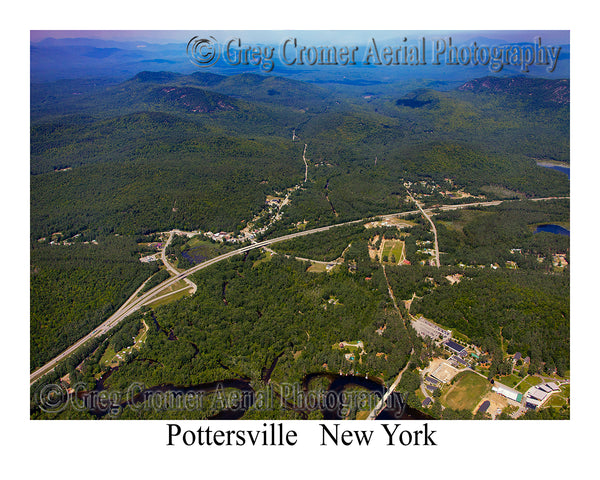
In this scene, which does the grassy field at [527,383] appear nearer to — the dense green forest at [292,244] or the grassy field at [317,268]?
the dense green forest at [292,244]

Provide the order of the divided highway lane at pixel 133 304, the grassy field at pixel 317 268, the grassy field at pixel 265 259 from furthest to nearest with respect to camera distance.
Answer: the grassy field at pixel 265 259 < the grassy field at pixel 317 268 < the divided highway lane at pixel 133 304

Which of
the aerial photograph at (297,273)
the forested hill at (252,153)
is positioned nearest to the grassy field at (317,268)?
the aerial photograph at (297,273)

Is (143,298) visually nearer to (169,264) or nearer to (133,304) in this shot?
(133,304)

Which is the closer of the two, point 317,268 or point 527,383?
point 527,383

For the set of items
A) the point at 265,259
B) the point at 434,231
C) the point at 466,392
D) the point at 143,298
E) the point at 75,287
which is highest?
the point at 434,231

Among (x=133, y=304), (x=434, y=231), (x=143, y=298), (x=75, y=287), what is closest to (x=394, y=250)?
(x=434, y=231)

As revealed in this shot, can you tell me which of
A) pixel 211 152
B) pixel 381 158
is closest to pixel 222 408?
pixel 211 152

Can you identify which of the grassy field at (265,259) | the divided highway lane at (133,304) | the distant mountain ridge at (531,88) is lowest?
the divided highway lane at (133,304)
